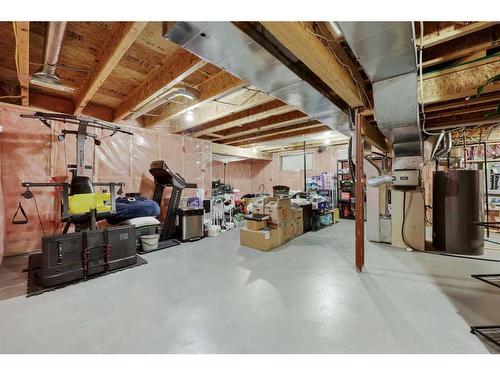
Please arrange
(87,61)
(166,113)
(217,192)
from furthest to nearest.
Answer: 1. (217,192)
2. (166,113)
3. (87,61)

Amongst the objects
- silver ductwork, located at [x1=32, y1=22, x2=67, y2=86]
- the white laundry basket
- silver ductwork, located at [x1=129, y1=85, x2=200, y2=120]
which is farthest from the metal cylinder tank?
silver ductwork, located at [x1=32, y1=22, x2=67, y2=86]

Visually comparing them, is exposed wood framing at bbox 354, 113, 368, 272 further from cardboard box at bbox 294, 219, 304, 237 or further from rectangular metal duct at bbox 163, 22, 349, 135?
cardboard box at bbox 294, 219, 304, 237

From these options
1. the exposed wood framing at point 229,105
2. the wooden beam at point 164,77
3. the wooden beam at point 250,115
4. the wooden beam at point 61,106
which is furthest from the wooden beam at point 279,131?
the wooden beam at point 61,106

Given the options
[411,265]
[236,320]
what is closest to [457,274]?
[411,265]

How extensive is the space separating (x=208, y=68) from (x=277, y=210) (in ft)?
7.96

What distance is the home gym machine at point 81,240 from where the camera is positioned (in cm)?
230

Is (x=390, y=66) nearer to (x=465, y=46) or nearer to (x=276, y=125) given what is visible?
(x=465, y=46)

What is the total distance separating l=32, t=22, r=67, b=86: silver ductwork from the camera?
68.3 inches

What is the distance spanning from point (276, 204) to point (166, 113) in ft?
9.29

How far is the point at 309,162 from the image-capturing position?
845 cm

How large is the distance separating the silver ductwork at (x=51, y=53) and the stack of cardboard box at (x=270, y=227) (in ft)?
10.4

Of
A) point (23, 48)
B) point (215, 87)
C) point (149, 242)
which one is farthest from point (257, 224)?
point (23, 48)

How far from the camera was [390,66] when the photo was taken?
1.92 metres
